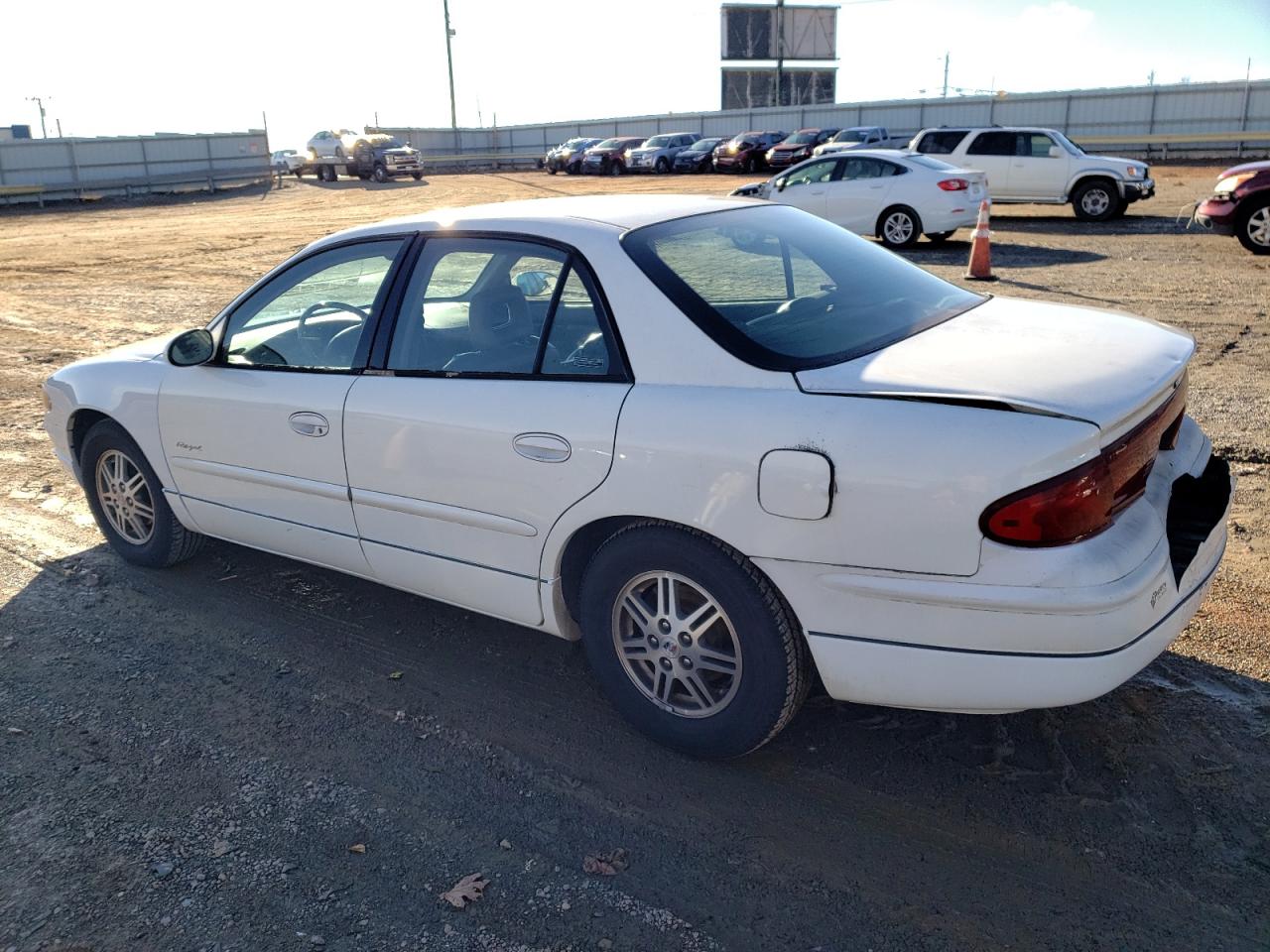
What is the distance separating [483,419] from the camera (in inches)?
136

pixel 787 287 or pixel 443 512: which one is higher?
pixel 787 287

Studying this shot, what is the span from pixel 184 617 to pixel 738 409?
282 centimetres

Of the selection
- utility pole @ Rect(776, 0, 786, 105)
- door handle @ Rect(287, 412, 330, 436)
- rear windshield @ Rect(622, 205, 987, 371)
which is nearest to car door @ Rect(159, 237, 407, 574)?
door handle @ Rect(287, 412, 330, 436)

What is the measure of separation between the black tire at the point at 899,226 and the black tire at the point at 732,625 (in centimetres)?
1367

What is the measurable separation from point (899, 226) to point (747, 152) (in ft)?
76.8

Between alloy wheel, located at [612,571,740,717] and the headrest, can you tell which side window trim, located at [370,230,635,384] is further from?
alloy wheel, located at [612,571,740,717]

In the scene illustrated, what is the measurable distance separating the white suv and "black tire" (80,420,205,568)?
55.9 feet

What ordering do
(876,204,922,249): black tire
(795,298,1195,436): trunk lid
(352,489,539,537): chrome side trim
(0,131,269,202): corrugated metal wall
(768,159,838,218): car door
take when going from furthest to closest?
(0,131,269,202): corrugated metal wall < (768,159,838,218): car door < (876,204,922,249): black tire < (352,489,539,537): chrome side trim < (795,298,1195,436): trunk lid

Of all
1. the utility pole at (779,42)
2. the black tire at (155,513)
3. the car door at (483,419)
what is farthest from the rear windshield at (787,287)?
the utility pole at (779,42)

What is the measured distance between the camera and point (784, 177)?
1672cm

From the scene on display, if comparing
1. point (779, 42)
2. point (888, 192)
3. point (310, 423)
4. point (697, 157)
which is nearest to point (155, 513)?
point (310, 423)

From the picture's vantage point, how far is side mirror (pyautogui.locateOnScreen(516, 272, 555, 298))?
3594mm

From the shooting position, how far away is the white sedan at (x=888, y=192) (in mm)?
15383

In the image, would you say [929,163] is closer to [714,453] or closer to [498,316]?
[498,316]
